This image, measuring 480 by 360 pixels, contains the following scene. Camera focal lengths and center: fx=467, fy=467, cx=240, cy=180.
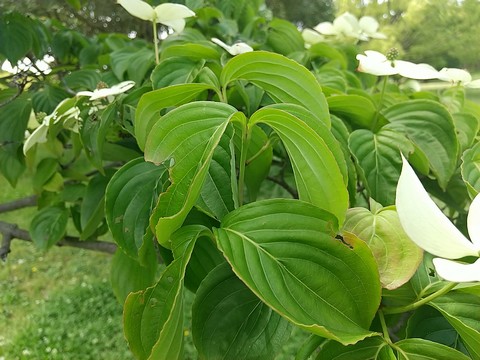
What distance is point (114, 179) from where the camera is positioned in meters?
0.46

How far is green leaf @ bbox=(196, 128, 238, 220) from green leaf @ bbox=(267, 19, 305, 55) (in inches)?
20.5

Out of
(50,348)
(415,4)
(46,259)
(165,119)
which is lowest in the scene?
(46,259)

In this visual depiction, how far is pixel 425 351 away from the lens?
12.8 inches

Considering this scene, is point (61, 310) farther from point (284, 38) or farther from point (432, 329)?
point (432, 329)

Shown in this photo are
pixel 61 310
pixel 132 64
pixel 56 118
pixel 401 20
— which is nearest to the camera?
pixel 56 118

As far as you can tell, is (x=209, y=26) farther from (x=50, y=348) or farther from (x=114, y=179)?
(x=50, y=348)

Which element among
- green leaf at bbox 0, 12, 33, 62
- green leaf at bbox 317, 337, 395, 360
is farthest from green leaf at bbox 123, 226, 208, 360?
green leaf at bbox 0, 12, 33, 62

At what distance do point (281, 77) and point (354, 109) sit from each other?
175mm

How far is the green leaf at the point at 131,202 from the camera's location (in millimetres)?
459

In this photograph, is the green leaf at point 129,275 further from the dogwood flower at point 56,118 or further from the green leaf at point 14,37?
the green leaf at point 14,37

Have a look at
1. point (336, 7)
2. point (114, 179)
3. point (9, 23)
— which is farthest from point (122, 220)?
point (336, 7)

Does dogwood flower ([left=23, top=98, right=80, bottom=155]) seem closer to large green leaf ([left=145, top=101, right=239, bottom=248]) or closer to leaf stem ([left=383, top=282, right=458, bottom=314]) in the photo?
large green leaf ([left=145, top=101, right=239, bottom=248])

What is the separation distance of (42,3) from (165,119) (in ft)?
3.14

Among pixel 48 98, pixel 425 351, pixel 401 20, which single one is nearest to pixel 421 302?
pixel 425 351
